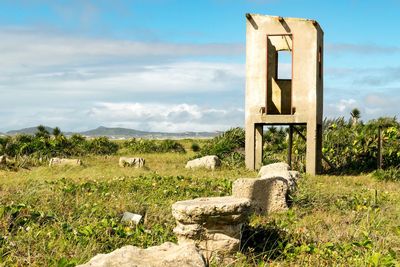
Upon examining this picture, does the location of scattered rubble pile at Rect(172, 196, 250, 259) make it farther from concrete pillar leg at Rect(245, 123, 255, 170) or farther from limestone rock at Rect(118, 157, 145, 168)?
limestone rock at Rect(118, 157, 145, 168)

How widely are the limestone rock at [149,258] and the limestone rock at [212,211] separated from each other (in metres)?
1.58

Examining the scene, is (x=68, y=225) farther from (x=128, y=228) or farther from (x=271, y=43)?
(x=271, y=43)

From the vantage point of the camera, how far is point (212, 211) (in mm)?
6070

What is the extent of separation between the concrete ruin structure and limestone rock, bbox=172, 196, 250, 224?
436 inches

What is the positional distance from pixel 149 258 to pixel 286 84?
14.2 m

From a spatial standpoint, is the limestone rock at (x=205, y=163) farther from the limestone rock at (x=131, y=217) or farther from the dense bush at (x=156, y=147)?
the dense bush at (x=156, y=147)

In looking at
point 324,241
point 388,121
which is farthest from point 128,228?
point 388,121

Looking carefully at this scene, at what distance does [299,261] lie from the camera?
20.5 feet

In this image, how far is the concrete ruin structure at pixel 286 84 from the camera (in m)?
17.1

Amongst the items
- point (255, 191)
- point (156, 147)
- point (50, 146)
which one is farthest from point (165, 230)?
point (156, 147)

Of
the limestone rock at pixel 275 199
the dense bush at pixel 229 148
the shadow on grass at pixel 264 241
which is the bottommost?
the shadow on grass at pixel 264 241

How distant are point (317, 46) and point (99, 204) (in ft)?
35.3

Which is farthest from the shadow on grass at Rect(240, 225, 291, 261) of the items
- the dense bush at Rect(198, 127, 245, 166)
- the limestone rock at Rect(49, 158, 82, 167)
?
the limestone rock at Rect(49, 158, 82, 167)

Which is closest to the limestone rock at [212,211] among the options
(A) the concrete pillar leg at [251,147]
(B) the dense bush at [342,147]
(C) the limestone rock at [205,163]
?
(C) the limestone rock at [205,163]
